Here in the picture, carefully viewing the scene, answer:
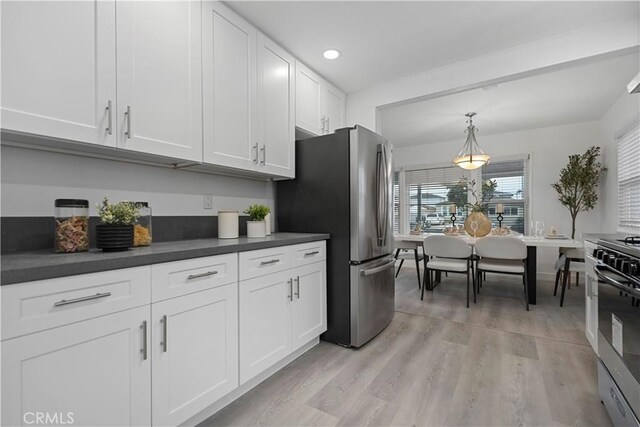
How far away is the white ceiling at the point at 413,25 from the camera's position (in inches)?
79.9

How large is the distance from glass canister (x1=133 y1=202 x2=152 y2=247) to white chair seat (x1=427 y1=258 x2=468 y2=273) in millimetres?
3212

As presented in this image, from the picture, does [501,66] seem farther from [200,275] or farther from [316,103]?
[200,275]

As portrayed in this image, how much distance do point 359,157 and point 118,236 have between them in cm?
170

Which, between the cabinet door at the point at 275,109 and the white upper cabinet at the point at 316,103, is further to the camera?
the white upper cabinet at the point at 316,103

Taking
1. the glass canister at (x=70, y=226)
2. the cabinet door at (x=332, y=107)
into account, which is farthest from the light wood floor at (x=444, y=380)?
the cabinet door at (x=332, y=107)

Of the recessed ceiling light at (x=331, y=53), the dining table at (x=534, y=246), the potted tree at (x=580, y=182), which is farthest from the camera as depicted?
the potted tree at (x=580, y=182)

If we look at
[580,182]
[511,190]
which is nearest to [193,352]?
[580,182]

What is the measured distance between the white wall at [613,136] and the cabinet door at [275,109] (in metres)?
3.70

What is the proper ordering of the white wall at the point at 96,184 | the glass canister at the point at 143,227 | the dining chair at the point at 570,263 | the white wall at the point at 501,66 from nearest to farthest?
the white wall at the point at 96,184 < the glass canister at the point at 143,227 < the white wall at the point at 501,66 < the dining chair at the point at 570,263

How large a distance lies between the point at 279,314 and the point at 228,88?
157 cm

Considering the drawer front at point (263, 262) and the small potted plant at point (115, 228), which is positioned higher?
the small potted plant at point (115, 228)

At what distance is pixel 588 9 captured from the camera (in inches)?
80.2

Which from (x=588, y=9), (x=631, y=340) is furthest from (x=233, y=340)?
(x=588, y=9)

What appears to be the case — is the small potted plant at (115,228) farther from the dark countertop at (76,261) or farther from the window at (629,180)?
the window at (629,180)
